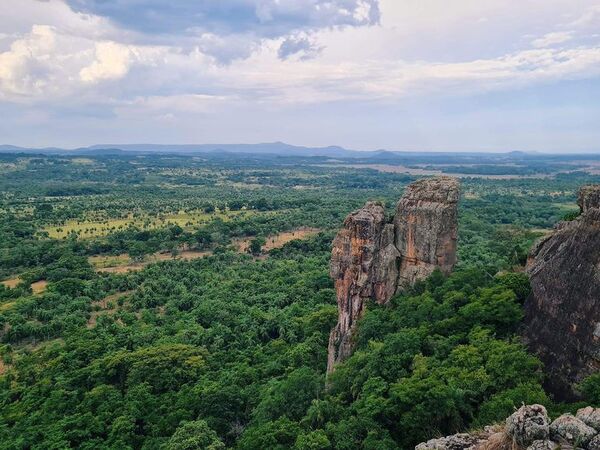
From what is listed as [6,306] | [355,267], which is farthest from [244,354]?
[6,306]

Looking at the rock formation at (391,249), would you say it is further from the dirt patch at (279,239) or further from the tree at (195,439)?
the dirt patch at (279,239)

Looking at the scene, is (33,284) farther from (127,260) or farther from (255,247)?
(255,247)

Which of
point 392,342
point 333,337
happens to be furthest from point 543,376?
point 333,337

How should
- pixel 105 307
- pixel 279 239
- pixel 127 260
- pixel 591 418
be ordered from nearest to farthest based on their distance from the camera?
pixel 591 418, pixel 105 307, pixel 127 260, pixel 279 239

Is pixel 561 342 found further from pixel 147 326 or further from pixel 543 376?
pixel 147 326

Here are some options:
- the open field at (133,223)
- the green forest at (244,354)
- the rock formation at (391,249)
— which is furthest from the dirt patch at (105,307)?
the open field at (133,223)

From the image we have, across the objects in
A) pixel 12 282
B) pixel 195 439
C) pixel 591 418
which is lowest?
pixel 12 282

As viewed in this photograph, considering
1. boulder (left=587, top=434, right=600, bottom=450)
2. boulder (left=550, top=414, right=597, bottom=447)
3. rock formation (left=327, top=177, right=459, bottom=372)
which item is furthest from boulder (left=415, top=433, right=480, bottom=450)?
rock formation (left=327, top=177, right=459, bottom=372)

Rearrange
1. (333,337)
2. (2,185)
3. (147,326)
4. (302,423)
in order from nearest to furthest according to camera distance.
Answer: (302,423) < (333,337) < (147,326) < (2,185)
